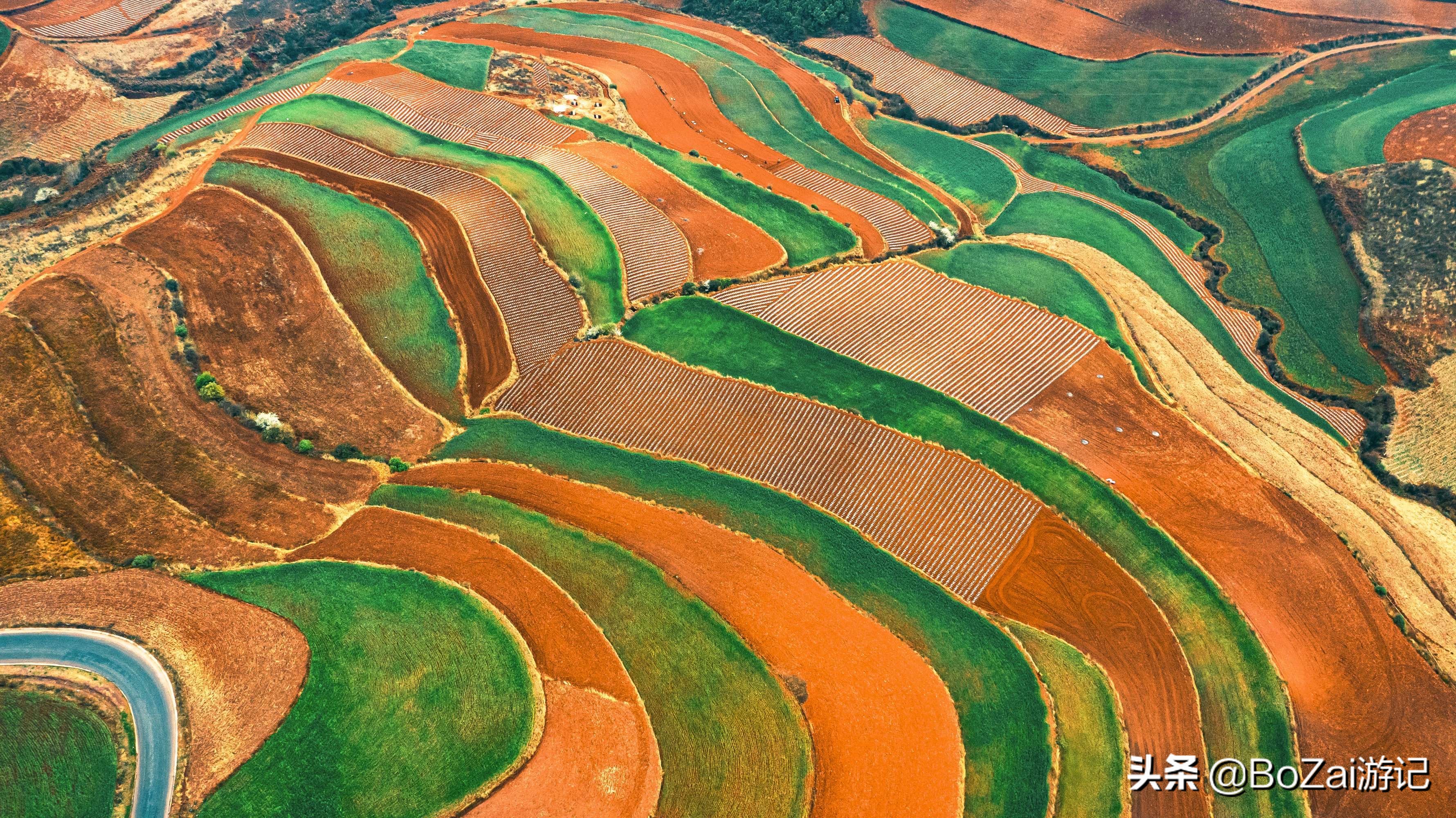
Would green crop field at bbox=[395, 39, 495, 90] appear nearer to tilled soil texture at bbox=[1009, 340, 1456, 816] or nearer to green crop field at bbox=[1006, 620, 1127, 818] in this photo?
tilled soil texture at bbox=[1009, 340, 1456, 816]

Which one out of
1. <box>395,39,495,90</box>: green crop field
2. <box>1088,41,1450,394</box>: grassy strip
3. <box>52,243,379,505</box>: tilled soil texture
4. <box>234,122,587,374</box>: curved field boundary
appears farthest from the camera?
<box>395,39,495,90</box>: green crop field

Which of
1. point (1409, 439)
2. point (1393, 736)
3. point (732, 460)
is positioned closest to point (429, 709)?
point (732, 460)

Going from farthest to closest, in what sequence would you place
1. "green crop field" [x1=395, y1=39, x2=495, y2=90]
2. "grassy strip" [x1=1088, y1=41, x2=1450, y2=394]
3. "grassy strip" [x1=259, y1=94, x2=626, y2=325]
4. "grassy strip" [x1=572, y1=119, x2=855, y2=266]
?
"green crop field" [x1=395, y1=39, x2=495, y2=90] < "grassy strip" [x1=572, y1=119, x2=855, y2=266] < "grassy strip" [x1=1088, y1=41, x2=1450, y2=394] < "grassy strip" [x1=259, y1=94, x2=626, y2=325]

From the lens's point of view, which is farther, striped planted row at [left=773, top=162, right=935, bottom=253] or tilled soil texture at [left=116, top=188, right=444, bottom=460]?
striped planted row at [left=773, top=162, right=935, bottom=253]

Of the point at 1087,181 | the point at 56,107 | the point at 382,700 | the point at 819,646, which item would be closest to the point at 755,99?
the point at 1087,181

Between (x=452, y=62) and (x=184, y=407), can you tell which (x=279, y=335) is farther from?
(x=452, y=62)

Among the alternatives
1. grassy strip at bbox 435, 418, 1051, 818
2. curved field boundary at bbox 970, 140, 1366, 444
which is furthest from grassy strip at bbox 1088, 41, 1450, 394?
grassy strip at bbox 435, 418, 1051, 818

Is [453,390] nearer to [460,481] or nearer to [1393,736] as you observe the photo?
[460,481]
